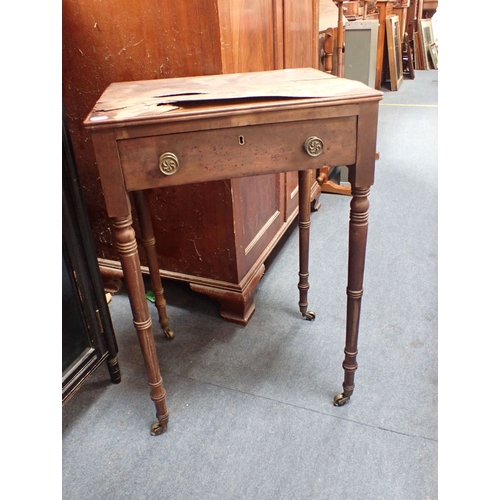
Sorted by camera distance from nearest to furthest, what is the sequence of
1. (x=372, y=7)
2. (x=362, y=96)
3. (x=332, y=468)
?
(x=362, y=96), (x=332, y=468), (x=372, y=7)

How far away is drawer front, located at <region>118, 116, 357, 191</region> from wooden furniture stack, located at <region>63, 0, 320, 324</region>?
0.41 meters

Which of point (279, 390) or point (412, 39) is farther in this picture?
point (412, 39)

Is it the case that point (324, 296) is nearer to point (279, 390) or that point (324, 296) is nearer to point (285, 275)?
point (285, 275)

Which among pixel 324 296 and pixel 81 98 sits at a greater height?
pixel 81 98

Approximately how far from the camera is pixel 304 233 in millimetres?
1449

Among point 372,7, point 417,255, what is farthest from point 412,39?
point 417,255

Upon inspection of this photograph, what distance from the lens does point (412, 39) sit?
6.34 metres

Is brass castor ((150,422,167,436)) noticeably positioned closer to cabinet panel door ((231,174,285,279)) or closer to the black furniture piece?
the black furniture piece

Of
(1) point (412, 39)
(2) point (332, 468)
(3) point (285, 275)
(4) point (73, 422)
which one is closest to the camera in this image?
(2) point (332, 468)

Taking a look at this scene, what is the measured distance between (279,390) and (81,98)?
3.41 feet

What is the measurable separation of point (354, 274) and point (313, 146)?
0.34m

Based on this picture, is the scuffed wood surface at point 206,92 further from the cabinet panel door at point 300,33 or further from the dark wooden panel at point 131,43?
the cabinet panel door at point 300,33

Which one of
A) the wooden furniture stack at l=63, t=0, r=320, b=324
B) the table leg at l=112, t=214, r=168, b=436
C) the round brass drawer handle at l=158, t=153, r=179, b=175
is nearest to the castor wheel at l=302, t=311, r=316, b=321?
the wooden furniture stack at l=63, t=0, r=320, b=324

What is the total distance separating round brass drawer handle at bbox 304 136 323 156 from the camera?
89cm
